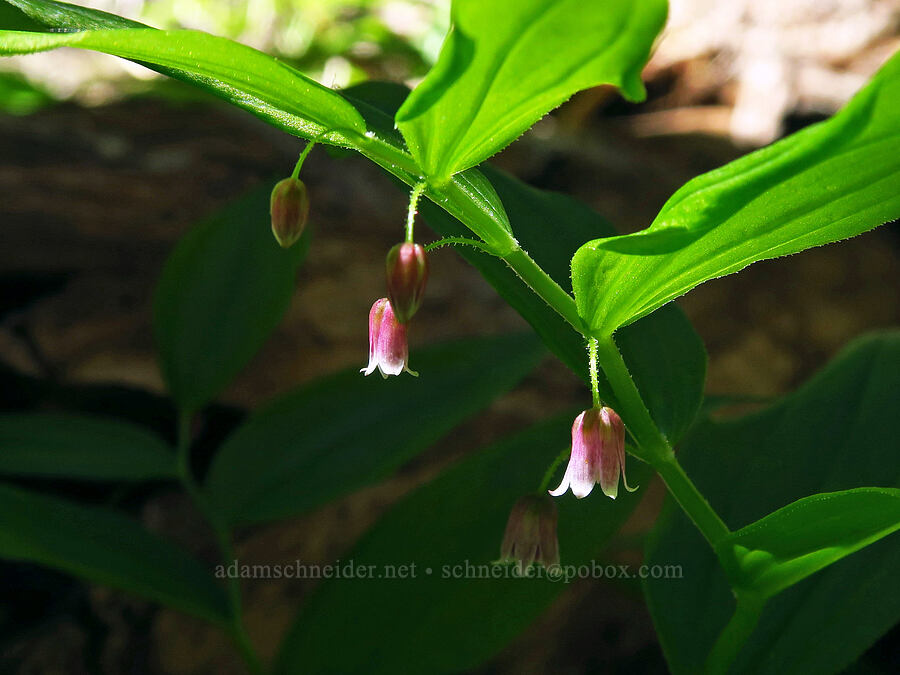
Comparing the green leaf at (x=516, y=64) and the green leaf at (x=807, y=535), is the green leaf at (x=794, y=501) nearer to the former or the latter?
the green leaf at (x=807, y=535)

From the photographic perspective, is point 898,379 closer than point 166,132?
Yes

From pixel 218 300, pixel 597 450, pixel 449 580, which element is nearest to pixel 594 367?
pixel 597 450

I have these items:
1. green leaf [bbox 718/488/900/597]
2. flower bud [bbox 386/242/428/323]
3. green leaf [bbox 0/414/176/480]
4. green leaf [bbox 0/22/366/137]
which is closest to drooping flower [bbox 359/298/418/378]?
flower bud [bbox 386/242/428/323]

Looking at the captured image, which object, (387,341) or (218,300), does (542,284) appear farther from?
(218,300)

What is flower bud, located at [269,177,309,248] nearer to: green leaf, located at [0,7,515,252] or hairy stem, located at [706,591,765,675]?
green leaf, located at [0,7,515,252]

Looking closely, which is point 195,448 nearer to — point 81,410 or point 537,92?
point 81,410

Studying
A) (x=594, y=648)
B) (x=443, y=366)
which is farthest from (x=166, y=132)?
(x=594, y=648)
